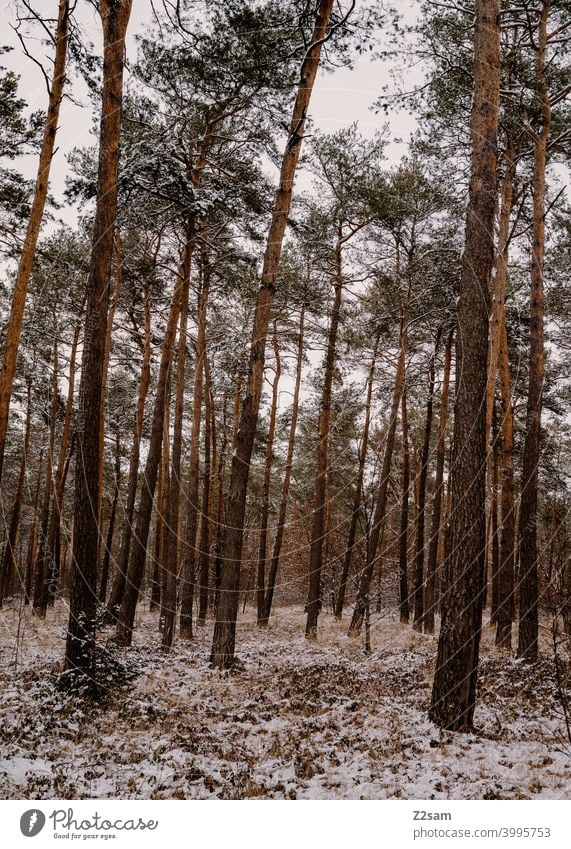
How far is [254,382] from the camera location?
27.3ft

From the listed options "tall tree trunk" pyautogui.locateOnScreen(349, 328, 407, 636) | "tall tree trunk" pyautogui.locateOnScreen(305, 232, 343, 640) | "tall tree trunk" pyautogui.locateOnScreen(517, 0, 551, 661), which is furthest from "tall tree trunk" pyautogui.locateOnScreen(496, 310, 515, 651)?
"tall tree trunk" pyautogui.locateOnScreen(305, 232, 343, 640)

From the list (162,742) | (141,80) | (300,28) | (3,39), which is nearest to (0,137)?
(3,39)

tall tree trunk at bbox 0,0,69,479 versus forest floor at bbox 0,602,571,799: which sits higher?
tall tree trunk at bbox 0,0,69,479

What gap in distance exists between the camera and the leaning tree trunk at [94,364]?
6191mm

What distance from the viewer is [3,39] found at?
751 centimetres

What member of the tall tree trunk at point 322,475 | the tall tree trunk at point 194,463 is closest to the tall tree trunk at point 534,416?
the tall tree trunk at point 322,475

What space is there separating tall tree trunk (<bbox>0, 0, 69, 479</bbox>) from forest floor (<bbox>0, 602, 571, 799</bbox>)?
4.12 metres

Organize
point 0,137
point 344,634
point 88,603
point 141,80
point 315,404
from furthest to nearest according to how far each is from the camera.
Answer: point 315,404 < point 344,634 < point 141,80 < point 0,137 < point 88,603
